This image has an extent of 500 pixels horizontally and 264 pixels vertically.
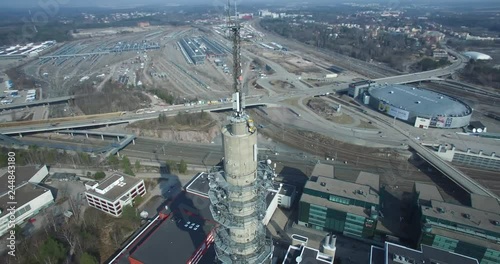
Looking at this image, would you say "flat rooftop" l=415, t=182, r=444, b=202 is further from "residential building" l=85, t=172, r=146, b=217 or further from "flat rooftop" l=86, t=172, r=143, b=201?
"flat rooftop" l=86, t=172, r=143, b=201

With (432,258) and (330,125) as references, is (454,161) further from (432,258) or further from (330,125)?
(432,258)

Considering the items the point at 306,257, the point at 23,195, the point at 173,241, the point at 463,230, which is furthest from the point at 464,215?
the point at 23,195

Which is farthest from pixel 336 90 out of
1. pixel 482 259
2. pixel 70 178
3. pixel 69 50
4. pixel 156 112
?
pixel 69 50

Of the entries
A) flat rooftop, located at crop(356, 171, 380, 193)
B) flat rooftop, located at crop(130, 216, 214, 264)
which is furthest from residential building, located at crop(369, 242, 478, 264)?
flat rooftop, located at crop(130, 216, 214, 264)

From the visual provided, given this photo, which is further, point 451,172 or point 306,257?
point 451,172

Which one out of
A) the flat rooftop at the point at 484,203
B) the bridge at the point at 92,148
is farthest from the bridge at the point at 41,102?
the flat rooftop at the point at 484,203

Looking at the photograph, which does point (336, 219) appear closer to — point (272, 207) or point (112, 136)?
point (272, 207)

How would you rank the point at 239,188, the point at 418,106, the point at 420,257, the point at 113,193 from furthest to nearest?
the point at 418,106
the point at 113,193
the point at 420,257
the point at 239,188
